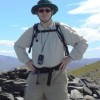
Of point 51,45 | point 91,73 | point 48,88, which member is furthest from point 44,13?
point 91,73

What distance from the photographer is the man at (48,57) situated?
443 inches

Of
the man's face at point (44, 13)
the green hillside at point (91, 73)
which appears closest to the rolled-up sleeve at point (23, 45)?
the man's face at point (44, 13)

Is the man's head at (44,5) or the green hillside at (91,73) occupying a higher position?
the man's head at (44,5)

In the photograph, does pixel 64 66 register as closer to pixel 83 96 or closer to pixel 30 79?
pixel 30 79

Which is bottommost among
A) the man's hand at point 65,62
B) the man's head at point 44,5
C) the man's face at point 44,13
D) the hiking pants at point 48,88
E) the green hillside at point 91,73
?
the green hillside at point 91,73

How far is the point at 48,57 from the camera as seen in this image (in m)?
11.3

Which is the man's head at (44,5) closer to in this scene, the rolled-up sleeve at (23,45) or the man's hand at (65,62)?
the rolled-up sleeve at (23,45)

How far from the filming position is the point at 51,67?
1138 cm

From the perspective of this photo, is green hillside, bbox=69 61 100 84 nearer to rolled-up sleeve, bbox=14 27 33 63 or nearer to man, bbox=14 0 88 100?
rolled-up sleeve, bbox=14 27 33 63

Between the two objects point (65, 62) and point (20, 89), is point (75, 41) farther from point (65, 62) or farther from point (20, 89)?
point (20, 89)

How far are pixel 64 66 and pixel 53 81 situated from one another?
0.54 meters

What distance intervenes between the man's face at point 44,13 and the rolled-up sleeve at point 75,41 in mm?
508

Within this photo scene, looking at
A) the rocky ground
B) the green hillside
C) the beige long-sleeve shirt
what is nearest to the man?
the beige long-sleeve shirt

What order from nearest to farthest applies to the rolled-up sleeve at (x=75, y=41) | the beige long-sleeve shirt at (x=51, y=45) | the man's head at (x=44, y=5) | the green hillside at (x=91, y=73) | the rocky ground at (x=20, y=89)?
the beige long-sleeve shirt at (x=51, y=45) < the rolled-up sleeve at (x=75, y=41) < the man's head at (x=44, y=5) < the rocky ground at (x=20, y=89) < the green hillside at (x=91, y=73)
